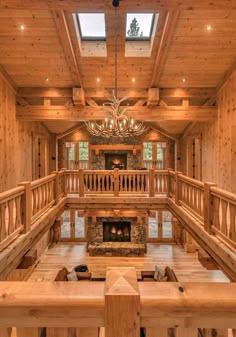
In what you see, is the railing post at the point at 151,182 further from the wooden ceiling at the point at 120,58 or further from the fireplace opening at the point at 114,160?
the fireplace opening at the point at 114,160

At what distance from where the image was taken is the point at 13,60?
19.8 ft

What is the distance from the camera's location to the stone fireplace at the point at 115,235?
35.4ft

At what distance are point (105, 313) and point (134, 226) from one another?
422 inches

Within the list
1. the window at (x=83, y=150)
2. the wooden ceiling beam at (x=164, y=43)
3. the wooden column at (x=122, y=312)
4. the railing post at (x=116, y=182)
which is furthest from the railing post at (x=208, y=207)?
the window at (x=83, y=150)

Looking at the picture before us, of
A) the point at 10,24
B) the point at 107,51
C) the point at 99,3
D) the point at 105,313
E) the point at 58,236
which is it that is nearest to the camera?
the point at 105,313

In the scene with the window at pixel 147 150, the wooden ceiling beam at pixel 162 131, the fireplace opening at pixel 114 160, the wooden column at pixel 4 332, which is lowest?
the wooden column at pixel 4 332

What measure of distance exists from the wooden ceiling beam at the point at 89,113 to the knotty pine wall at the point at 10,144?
0.44m

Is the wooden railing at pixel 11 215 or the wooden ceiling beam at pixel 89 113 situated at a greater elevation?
the wooden ceiling beam at pixel 89 113

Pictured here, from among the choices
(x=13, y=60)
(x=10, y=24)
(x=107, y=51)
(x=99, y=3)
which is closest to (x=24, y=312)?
(x=99, y=3)

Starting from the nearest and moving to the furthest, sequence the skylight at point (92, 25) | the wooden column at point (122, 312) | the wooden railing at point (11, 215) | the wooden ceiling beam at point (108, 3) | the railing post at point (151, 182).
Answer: the wooden column at point (122, 312) < the wooden railing at point (11, 215) < the wooden ceiling beam at point (108, 3) < the skylight at point (92, 25) < the railing post at point (151, 182)

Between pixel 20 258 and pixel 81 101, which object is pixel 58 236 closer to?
pixel 81 101

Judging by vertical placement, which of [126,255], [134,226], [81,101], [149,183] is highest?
[81,101]

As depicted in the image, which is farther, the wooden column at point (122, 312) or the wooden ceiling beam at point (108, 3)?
the wooden ceiling beam at point (108, 3)

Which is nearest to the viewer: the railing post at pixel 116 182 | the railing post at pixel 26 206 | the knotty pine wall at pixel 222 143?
the railing post at pixel 26 206
